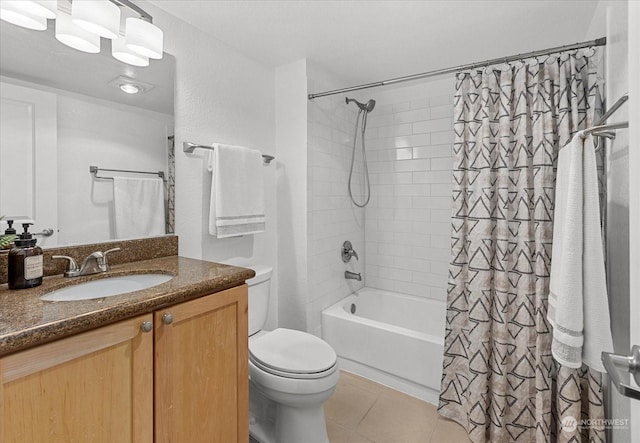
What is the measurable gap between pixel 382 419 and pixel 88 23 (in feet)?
7.98

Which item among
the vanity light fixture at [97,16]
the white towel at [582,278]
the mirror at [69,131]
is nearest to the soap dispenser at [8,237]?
the mirror at [69,131]

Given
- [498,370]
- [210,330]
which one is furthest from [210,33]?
[498,370]

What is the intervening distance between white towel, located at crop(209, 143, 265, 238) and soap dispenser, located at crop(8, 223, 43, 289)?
839 mm

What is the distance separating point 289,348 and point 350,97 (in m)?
2.13

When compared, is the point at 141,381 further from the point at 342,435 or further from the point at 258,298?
the point at 342,435

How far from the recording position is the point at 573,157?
114 centimetres

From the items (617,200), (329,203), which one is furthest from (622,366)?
(329,203)

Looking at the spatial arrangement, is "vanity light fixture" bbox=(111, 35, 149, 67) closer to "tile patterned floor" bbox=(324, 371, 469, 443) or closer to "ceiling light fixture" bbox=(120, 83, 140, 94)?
"ceiling light fixture" bbox=(120, 83, 140, 94)

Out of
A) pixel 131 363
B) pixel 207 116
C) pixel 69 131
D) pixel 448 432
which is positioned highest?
pixel 207 116

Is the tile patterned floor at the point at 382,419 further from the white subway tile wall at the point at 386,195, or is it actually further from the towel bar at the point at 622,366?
the towel bar at the point at 622,366

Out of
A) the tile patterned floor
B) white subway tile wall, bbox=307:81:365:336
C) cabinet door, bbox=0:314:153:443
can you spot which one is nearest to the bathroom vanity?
cabinet door, bbox=0:314:153:443

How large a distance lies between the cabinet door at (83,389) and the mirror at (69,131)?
0.71 meters

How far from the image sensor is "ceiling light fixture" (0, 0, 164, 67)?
1168 millimetres

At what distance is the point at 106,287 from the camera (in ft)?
4.21
